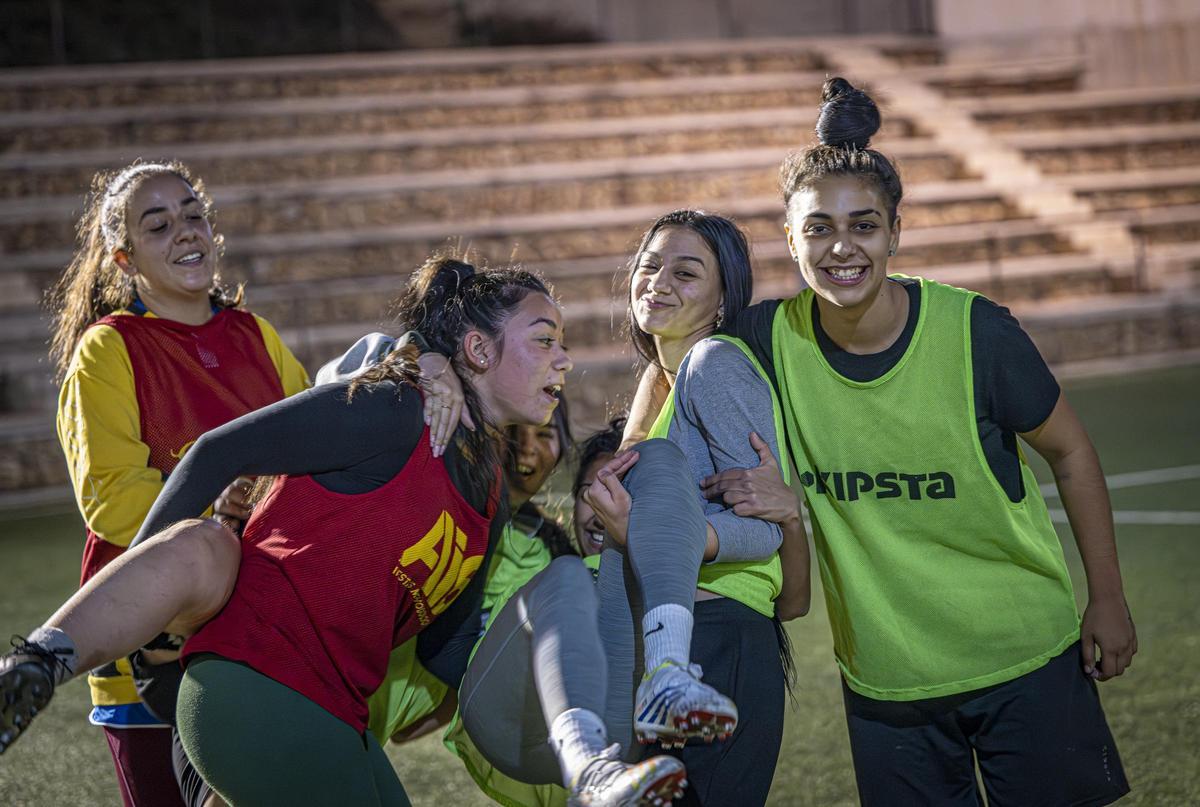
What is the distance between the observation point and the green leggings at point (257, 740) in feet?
7.14

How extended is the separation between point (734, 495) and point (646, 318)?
542 mm

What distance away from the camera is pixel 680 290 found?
275 cm

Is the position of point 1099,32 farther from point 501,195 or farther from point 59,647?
point 59,647

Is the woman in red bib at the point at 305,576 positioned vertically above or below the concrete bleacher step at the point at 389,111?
below

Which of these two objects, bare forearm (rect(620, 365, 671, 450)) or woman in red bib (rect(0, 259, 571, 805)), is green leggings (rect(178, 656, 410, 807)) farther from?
bare forearm (rect(620, 365, 671, 450))

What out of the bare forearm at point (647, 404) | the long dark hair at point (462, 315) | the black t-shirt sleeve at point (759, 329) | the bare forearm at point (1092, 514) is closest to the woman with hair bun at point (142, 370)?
the long dark hair at point (462, 315)

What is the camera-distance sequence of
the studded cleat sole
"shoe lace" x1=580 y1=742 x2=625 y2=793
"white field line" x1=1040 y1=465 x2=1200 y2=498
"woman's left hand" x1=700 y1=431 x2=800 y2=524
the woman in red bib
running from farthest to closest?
"white field line" x1=1040 y1=465 x2=1200 y2=498
"woman's left hand" x1=700 y1=431 x2=800 y2=524
the woman in red bib
"shoe lace" x1=580 y1=742 x2=625 y2=793
the studded cleat sole

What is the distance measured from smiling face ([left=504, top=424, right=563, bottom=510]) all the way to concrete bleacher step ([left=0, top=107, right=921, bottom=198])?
866cm

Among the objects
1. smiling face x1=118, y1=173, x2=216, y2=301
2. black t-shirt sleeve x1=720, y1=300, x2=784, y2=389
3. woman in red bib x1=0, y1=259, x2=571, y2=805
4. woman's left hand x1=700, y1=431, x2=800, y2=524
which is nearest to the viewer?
woman in red bib x1=0, y1=259, x2=571, y2=805

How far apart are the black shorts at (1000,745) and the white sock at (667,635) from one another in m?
0.58

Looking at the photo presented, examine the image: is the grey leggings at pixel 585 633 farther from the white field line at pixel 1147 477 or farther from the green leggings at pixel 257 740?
the white field line at pixel 1147 477

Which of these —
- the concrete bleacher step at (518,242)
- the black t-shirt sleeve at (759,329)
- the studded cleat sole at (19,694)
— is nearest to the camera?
the studded cleat sole at (19,694)

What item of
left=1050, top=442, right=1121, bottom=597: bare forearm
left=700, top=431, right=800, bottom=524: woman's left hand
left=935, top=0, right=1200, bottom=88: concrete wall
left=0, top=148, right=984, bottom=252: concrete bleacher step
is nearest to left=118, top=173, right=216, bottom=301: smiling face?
left=700, top=431, right=800, bottom=524: woman's left hand

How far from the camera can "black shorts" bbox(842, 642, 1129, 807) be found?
2438 mm
